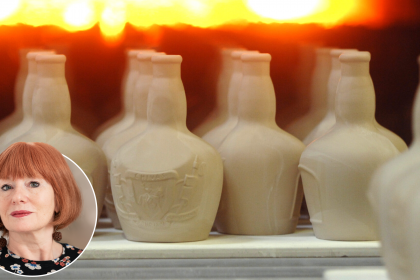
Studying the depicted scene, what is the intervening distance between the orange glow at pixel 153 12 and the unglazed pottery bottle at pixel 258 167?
11.5 inches

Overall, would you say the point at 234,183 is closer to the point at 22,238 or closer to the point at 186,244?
the point at 186,244

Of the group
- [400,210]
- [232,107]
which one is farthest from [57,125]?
[400,210]

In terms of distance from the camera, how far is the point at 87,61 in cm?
127

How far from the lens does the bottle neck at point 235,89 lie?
109cm

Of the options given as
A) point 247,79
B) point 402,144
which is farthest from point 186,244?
point 402,144

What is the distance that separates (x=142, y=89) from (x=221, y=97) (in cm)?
23

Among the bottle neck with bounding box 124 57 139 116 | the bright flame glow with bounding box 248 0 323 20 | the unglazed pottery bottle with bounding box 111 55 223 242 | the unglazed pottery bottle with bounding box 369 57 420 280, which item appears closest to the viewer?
the unglazed pottery bottle with bounding box 369 57 420 280

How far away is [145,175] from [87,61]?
0.47 m

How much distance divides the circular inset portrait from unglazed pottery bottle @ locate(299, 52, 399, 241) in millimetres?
328

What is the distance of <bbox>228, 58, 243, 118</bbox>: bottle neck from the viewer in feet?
3.58

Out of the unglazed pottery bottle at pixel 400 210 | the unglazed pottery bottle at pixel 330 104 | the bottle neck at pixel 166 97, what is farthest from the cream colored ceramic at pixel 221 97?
the unglazed pottery bottle at pixel 400 210

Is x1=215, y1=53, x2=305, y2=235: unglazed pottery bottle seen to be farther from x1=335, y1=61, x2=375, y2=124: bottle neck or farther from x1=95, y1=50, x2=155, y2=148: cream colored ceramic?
x1=95, y1=50, x2=155, y2=148: cream colored ceramic

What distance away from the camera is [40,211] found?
0.80 metres

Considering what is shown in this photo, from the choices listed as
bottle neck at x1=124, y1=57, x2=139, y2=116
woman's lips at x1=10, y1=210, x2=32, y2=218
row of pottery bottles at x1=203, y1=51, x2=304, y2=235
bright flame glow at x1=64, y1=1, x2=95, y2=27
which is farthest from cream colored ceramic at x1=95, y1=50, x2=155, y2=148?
woman's lips at x1=10, y1=210, x2=32, y2=218
